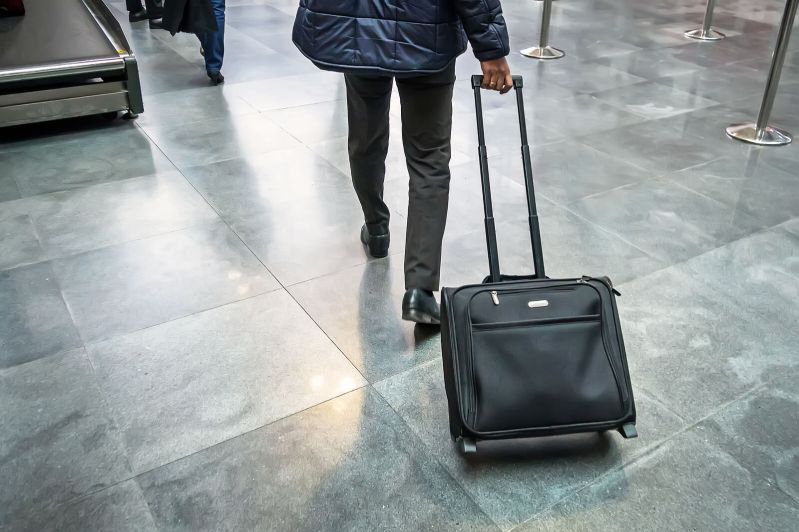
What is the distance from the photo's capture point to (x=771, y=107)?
4375 mm

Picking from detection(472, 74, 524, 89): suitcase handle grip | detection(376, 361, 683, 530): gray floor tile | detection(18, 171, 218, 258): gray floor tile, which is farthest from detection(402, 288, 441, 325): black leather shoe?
detection(18, 171, 218, 258): gray floor tile

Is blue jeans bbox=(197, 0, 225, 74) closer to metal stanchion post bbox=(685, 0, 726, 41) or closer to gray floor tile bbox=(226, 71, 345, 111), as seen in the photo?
gray floor tile bbox=(226, 71, 345, 111)

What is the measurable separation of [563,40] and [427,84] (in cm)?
448

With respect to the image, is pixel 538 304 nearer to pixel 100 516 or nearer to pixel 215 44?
pixel 100 516

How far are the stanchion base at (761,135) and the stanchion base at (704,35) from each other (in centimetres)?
237

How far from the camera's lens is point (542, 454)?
6.98 ft

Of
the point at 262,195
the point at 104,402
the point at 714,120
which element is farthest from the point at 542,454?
the point at 714,120

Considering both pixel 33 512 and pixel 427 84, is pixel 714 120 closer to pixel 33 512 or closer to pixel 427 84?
pixel 427 84

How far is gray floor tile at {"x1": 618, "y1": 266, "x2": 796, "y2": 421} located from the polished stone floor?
11 mm

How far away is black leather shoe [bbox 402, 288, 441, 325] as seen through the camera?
262 centimetres

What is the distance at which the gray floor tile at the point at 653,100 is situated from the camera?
4891 millimetres

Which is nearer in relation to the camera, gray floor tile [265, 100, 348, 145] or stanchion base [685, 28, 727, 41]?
gray floor tile [265, 100, 348, 145]

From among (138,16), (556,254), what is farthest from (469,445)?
(138,16)

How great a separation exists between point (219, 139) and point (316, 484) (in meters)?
2.76
